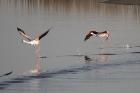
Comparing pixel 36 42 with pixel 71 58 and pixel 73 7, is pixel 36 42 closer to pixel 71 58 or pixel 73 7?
pixel 71 58

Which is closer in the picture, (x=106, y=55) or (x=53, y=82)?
(x=53, y=82)

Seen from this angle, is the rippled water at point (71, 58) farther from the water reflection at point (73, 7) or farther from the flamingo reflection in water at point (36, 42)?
the water reflection at point (73, 7)

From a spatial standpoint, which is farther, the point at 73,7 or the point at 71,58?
the point at 73,7

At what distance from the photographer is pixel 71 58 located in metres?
28.2

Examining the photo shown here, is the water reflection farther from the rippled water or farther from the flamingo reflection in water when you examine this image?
the flamingo reflection in water

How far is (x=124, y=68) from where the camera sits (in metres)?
25.7

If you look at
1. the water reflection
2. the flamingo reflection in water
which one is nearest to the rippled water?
the flamingo reflection in water

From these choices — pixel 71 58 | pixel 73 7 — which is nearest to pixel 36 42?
pixel 71 58

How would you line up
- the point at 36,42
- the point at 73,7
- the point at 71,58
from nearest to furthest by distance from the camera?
the point at 71,58, the point at 36,42, the point at 73,7

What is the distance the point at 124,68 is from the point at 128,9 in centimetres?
4025

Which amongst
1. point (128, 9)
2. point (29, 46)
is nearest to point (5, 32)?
point (29, 46)

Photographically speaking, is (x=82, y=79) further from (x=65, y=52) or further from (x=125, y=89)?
(x=65, y=52)

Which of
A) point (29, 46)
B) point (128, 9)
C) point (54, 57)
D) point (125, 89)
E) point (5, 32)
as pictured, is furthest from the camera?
point (128, 9)

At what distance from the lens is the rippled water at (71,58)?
2148cm
